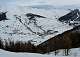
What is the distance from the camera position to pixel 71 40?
55.0 feet

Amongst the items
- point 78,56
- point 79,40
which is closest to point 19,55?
point 78,56

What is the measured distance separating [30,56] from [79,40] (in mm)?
9615

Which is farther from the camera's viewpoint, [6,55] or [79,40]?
[79,40]

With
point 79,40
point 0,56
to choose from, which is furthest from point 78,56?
point 79,40

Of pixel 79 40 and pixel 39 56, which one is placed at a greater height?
pixel 39 56

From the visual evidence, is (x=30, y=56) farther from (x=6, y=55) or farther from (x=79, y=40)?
(x=79, y=40)

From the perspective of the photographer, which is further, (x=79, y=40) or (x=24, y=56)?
(x=79, y=40)

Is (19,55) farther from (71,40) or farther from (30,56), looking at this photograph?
(71,40)

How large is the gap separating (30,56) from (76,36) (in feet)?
33.1

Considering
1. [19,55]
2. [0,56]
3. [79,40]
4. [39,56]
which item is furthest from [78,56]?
[79,40]

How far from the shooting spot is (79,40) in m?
16.0

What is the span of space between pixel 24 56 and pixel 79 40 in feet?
31.7

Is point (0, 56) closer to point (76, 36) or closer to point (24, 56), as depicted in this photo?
point (24, 56)

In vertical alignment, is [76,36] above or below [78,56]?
below
